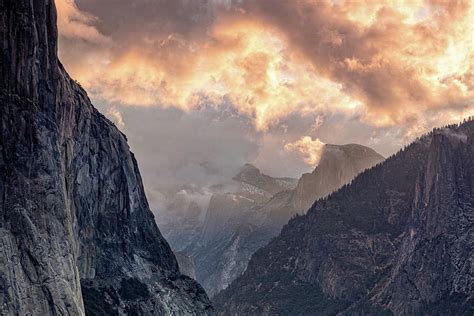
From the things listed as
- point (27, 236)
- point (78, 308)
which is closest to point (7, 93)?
point (27, 236)

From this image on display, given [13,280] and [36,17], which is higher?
[36,17]

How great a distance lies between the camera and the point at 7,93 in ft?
347

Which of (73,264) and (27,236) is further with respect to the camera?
(73,264)

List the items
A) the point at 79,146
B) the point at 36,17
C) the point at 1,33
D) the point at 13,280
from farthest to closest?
the point at 79,146 → the point at 36,17 → the point at 1,33 → the point at 13,280

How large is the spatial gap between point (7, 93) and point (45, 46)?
544 inches

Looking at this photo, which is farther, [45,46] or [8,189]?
[45,46]

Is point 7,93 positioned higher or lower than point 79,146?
lower

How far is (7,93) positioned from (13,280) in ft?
94.0

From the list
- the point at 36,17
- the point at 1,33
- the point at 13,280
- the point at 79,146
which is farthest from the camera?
the point at 79,146

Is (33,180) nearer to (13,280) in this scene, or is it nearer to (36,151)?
(36,151)

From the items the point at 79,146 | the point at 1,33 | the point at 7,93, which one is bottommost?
the point at 7,93

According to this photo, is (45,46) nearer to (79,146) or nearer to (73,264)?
(73,264)

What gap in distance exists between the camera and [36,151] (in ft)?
364

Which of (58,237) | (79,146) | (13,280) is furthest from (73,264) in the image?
(79,146)
